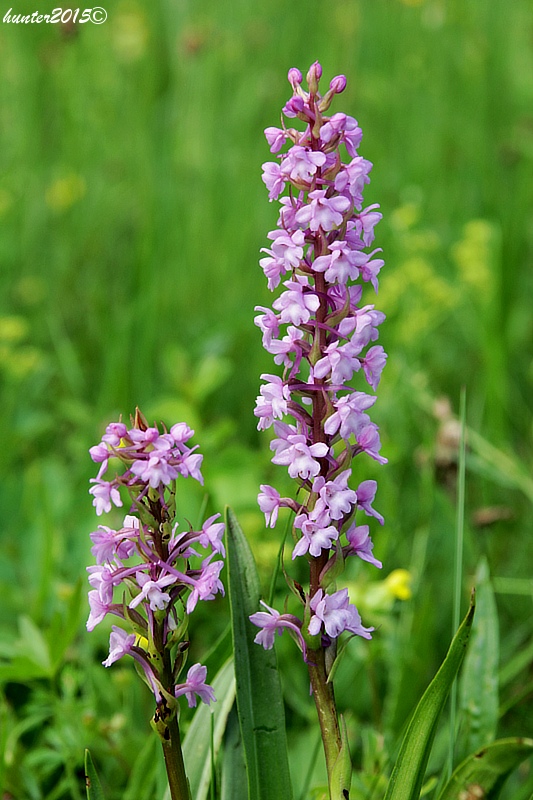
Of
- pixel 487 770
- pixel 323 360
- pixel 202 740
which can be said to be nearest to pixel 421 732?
pixel 487 770

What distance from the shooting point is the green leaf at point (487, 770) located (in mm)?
1303

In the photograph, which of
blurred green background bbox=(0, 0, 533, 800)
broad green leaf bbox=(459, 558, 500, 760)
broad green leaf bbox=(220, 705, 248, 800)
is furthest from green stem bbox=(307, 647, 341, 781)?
broad green leaf bbox=(459, 558, 500, 760)

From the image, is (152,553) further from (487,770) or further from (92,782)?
(487,770)

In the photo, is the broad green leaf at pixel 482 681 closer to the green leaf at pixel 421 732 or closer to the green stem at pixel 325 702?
the green leaf at pixel 421 732

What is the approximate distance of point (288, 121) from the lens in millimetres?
4730

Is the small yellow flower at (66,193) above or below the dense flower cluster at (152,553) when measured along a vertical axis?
above

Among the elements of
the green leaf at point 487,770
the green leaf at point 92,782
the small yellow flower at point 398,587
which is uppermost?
the small yellow flower at point 398,587

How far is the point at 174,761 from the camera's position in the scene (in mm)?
1080

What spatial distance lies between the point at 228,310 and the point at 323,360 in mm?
2742

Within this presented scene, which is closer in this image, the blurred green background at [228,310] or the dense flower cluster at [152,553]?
the dense flower cluster at [152,553]

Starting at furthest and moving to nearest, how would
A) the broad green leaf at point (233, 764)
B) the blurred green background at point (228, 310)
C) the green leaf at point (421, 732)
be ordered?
1. the blurred green background at point (228, 310)
2. the broad green leaf at point (233, 764)
3. the green leaf at point (421, 732)

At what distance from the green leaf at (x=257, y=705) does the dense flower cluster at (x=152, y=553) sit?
0.38 ft

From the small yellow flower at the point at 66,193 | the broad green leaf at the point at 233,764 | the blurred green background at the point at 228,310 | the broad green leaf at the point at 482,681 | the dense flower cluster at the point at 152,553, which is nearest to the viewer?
the dense flower cluster at the point at 152,553

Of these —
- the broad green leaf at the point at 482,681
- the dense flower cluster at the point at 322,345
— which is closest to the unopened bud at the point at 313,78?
the dense flower cluster at the point at 322,345
